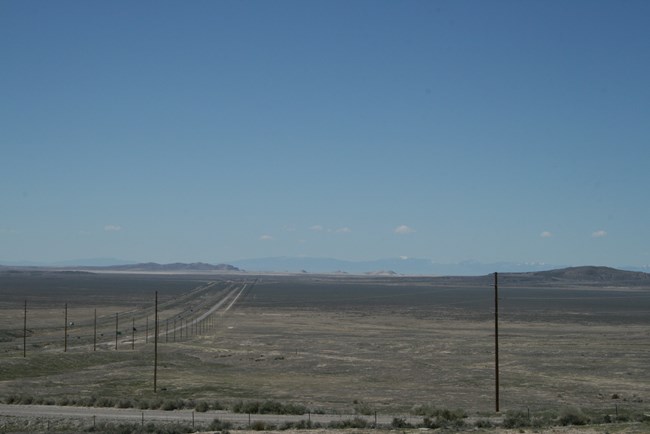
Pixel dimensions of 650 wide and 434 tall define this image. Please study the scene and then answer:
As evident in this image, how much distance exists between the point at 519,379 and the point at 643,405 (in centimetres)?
1338

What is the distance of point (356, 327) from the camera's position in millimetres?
103812

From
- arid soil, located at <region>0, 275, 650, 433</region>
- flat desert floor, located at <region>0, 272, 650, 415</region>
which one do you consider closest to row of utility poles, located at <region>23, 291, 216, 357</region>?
flat desert floor, located at <region>0, 272, 650, 415</region>

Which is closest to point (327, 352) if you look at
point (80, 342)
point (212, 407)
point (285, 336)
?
point (285, 336)

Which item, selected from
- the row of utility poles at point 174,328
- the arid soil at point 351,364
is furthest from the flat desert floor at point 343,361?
the row of utility poles at point 174,328

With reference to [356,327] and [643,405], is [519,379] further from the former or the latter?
[356,327]

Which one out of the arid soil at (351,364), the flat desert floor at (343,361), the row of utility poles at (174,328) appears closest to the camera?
the arid soil at (351,364)

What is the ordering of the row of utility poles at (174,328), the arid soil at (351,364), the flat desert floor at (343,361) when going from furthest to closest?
the row of utility poles at (174,328) < the flat desert floor at (343,361) < the arid soil at (351,364)

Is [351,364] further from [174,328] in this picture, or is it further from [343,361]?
[174,328]

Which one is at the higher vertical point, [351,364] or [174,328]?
[351,364]

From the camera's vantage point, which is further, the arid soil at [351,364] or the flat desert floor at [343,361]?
the flat desert floor at [343,361]

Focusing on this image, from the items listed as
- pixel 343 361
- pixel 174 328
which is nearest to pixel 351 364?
pixel 343 361

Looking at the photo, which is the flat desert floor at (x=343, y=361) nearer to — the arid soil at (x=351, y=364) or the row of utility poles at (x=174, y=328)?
the arid soil at (x=351, y=364)

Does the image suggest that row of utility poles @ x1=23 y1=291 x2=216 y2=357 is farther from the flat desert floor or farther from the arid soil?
the arid soil

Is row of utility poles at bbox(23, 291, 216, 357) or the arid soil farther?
row of utility poles at bbox(23, 291, 216, 357)
